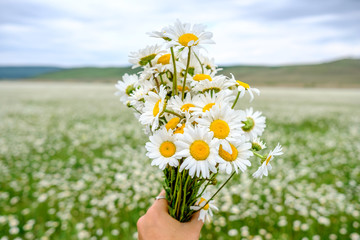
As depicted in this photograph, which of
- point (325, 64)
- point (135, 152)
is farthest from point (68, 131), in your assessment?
point (325, 64)

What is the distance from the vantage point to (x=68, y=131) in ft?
27.2

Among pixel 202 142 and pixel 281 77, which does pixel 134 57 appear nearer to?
pixel 202 142

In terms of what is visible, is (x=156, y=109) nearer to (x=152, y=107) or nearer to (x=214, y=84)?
(x=152, y=107)

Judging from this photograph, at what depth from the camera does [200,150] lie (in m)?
1.15

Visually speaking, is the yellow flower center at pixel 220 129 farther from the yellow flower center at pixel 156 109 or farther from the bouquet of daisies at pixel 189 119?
the yellow flower center at pixel 156 109

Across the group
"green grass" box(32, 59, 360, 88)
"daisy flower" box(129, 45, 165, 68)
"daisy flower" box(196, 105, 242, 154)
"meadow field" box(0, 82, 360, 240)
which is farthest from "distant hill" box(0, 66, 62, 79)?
"daisy flower" box(196, 105, 242, 154)

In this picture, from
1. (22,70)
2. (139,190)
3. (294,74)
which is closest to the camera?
(139,190)

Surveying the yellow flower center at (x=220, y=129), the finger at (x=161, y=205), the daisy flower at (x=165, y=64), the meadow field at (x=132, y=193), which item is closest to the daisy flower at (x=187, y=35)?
the daisy flower at (x=165, y=64)

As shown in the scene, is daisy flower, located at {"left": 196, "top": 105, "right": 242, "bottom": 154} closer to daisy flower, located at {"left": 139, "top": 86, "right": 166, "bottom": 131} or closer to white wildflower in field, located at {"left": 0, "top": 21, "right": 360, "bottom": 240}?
white wildflower in field, located at {"left": 0, "top": 21, "right": 360, "bottom": 240}

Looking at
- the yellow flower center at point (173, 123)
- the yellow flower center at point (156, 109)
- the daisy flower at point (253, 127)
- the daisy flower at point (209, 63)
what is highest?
the daisy flower at point (209, 63)

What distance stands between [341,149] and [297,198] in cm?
341

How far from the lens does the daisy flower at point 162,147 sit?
1232mm

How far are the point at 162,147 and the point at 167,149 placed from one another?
0.09 ft

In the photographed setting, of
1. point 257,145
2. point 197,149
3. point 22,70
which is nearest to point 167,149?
point 197,149
